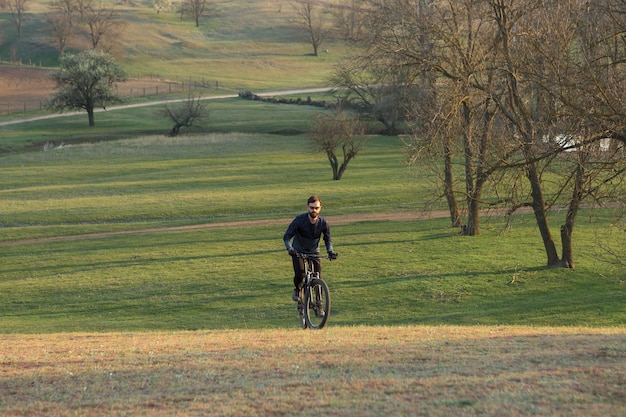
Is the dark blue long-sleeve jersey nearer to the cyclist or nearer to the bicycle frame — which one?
the cyclist

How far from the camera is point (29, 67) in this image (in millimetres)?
137875

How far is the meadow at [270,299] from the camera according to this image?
961 centimetres

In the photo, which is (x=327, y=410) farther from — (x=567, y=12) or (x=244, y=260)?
(x=244, y=260)

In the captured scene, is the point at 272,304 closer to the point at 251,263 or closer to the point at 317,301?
the point at 251,263

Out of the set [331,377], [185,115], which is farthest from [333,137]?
[331,377]

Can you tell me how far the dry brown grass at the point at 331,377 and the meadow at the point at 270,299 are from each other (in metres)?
0.04

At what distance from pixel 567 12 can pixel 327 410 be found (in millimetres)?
16468

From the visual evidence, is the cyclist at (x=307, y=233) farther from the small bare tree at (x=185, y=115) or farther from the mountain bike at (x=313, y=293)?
the small bare tree at (x=185, y=115)

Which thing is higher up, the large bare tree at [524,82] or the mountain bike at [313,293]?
the large bare tree at [524,82]

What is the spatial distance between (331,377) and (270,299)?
1525 centimetres

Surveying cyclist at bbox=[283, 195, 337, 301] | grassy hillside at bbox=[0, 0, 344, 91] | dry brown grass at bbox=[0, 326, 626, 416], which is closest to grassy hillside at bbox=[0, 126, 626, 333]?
cyclist at bbox=[283, 195, 337, 301]

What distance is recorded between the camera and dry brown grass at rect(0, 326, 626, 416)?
8.91 meters

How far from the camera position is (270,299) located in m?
25.5

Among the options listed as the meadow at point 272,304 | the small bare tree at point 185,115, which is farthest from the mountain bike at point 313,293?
the small bare tree at point 185,115
